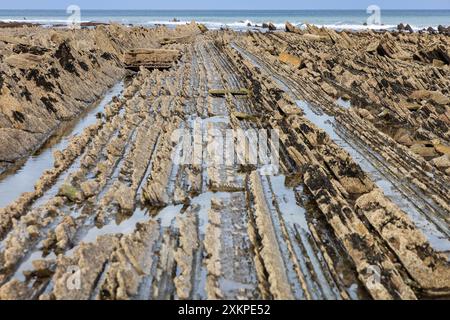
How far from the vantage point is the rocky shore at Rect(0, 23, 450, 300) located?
6.78 meters

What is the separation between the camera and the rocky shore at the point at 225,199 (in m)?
6.78

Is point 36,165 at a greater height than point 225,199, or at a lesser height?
greater

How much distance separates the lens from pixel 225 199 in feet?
30.9

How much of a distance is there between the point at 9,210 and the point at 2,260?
1504 mm

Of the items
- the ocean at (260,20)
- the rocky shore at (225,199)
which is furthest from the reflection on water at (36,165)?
the ocean at (260,20)

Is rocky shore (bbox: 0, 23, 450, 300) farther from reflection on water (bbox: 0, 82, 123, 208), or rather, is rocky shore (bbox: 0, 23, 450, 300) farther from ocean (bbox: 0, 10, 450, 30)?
ocean (bbox: 0, 10, 450, 30)

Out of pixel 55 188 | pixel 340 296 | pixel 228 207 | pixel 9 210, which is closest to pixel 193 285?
pixel 340 296

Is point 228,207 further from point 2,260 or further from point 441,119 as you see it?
point 441,119

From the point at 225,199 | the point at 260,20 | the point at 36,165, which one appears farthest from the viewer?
the point at 260,20

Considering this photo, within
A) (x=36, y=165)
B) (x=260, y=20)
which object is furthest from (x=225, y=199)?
(x=260, y=20)

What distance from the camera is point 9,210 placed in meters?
8.56

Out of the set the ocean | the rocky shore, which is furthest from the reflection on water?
the ocean

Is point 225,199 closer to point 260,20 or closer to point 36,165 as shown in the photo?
point 36,165

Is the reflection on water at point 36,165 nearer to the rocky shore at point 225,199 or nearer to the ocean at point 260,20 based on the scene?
the rocky shore at point 225,199
